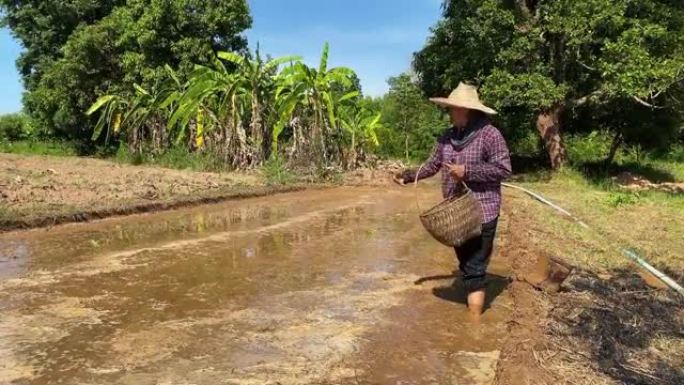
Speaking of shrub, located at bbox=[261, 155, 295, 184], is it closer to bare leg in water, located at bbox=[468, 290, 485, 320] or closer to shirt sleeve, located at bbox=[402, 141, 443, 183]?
shirt sleeve, located at bbox=[402, 141, 443, 183]

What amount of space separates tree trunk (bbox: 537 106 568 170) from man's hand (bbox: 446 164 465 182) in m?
12.2

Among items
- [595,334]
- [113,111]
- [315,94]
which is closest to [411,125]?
[315,94]

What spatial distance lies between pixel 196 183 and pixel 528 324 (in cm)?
962

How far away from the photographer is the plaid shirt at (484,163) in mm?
4383

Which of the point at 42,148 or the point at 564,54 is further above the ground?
the point at 564,54

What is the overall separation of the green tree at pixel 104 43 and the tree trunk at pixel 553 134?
10940 mm

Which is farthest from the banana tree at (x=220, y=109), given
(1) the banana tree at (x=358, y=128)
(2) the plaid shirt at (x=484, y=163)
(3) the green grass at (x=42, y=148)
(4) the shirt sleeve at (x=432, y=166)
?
(2) the plaid shirt at (x=484, y=163)

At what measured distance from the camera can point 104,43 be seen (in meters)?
22.4

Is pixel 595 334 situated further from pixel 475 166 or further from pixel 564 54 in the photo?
pixel 564 54

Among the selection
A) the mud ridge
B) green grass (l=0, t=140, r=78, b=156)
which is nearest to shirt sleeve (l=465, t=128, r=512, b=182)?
the mud ridge

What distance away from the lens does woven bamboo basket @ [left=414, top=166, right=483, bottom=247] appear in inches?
171

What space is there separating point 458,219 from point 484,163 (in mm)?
451

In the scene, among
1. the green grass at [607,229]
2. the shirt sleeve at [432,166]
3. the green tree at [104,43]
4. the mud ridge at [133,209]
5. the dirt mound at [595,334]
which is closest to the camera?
the dirt mound at [595,334]

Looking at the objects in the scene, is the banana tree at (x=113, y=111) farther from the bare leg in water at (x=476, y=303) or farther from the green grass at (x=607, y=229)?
the bare leg in water at (x=476, y=303)
